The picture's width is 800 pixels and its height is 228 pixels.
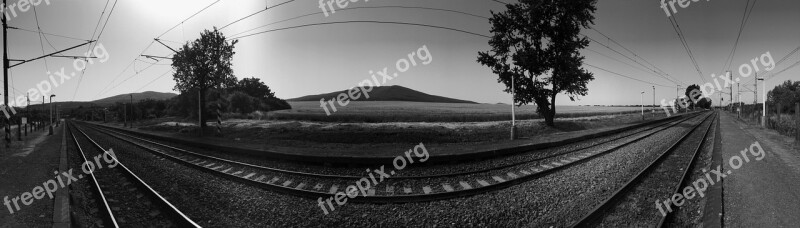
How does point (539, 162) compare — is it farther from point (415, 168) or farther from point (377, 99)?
point (377, 99)

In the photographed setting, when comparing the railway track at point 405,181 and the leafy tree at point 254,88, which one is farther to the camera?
the leafy tree at point 254,88

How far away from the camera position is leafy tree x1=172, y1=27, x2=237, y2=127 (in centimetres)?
3775

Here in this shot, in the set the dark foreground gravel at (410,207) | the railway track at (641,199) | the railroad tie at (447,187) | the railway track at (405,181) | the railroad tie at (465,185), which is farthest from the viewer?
the railroad tie at (465,185)

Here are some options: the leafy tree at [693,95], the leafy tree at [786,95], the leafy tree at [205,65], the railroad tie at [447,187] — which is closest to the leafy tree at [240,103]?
the leafy tree at [205,65]

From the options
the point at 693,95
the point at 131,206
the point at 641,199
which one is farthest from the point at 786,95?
the point at 131,206

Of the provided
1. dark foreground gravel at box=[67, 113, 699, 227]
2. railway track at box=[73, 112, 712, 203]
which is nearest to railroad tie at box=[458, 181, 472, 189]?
railway track at box=[73, 112, 712, 203]

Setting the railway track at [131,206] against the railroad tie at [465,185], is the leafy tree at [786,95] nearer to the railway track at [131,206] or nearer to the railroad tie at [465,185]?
the railroad tie at [465,185]

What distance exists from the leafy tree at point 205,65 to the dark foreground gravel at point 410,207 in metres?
29.3

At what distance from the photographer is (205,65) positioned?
38.2 m

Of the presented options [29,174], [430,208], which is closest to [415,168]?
[430,208]

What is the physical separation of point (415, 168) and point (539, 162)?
4708 millimetres

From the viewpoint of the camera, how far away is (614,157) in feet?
49.7

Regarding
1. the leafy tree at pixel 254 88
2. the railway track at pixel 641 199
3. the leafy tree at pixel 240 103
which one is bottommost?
the railway track at pixel 641 199

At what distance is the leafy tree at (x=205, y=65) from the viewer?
3775cm
